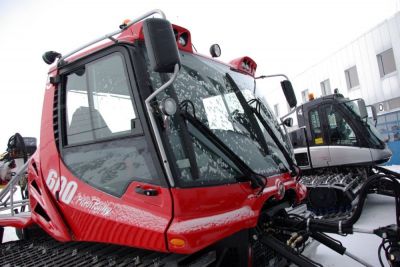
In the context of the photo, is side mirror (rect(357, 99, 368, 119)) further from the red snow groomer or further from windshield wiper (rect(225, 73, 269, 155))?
windshield wiper (rect(225, 73, 269, 155))

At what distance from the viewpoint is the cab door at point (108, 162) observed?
2.05 m

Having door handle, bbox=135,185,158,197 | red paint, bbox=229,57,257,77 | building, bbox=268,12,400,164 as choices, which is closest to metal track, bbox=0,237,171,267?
door handle, bbox=135,185,158,197

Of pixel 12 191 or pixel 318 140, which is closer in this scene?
pixel 12 191

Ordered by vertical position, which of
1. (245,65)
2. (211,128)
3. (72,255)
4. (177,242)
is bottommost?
(72,255)

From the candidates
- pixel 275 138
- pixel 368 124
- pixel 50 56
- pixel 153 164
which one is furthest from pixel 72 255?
pixel 368 124

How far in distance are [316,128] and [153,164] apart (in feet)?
20.8

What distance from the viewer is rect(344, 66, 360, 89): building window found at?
17062mm

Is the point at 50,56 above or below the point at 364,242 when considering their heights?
above

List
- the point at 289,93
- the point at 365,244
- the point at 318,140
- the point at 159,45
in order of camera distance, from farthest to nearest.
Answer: the point at 318,140, the point at 365,244, the point at 289,93, the point at 159,45

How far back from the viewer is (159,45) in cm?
186

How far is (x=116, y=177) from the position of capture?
7.43 ft

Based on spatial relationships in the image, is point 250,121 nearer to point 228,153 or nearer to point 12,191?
point 228,153

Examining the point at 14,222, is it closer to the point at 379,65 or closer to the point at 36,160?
the point at 36,160

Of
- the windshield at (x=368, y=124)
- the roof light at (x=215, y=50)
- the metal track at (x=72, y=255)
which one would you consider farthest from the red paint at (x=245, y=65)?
the windshield at (x=368, y=124)
